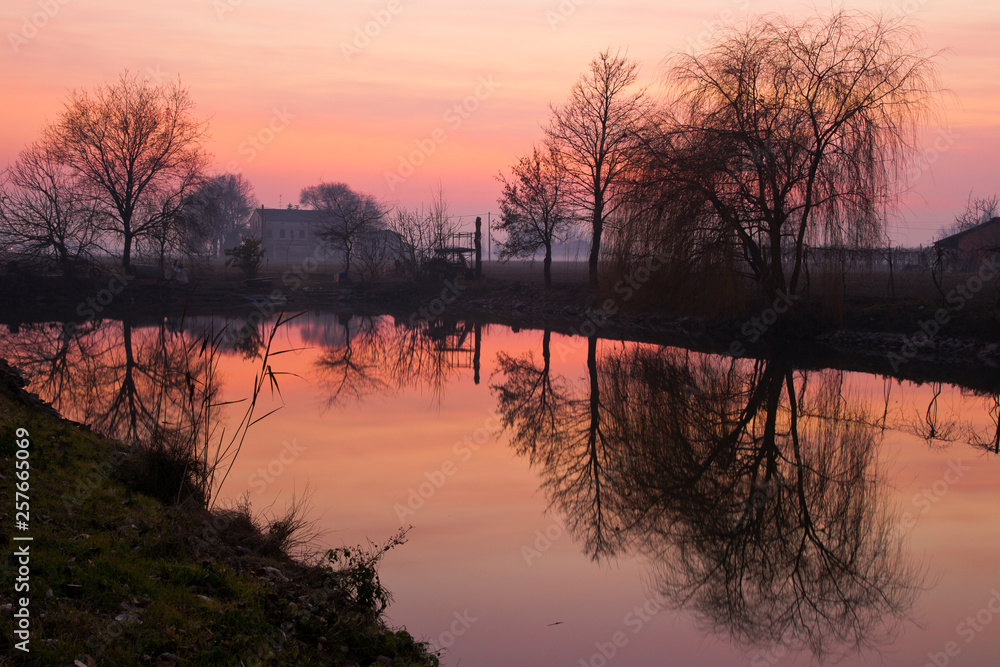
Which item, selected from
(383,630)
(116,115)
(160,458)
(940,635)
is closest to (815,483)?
(940,635)

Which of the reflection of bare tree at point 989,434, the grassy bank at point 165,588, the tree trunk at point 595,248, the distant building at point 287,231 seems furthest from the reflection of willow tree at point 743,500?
the distant building at point 287,231

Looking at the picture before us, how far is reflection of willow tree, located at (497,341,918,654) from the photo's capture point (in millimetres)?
5754

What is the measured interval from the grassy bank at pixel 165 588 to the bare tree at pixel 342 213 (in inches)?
1520

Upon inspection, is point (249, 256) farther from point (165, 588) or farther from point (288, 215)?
point (288, 215)

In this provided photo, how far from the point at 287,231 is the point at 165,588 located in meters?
95.2

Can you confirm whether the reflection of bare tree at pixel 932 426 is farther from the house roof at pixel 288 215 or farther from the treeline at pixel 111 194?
the house roof at pixel 288 215

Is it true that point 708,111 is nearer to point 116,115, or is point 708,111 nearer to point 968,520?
point 968,520

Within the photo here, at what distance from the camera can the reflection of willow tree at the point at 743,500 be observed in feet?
18.9

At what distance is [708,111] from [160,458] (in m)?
18.6

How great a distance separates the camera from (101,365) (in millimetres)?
16703

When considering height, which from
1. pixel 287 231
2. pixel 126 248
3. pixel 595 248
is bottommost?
pixel 126 248

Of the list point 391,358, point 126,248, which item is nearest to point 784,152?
→ point 391,358

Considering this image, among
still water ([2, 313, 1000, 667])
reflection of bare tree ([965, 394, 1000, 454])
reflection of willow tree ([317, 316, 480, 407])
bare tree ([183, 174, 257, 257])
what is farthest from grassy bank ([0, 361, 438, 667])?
bare tree ([183, 174, 257, 257])

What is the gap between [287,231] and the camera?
9500cm
